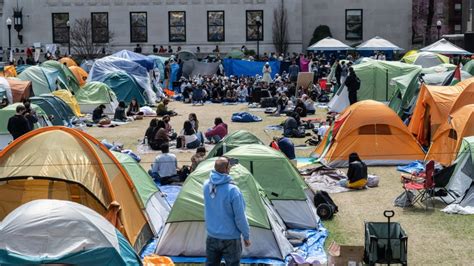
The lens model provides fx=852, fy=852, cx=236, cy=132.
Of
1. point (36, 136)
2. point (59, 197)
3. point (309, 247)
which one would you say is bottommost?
point (309, 247)

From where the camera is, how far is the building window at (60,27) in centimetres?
5272

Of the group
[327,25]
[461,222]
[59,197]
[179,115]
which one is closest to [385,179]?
[461,222]

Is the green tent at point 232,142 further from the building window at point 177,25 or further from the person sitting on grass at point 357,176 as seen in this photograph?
the building window at point 177,25

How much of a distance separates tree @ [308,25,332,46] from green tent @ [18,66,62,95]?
23.4 meters

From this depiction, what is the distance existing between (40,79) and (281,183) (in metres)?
20.4

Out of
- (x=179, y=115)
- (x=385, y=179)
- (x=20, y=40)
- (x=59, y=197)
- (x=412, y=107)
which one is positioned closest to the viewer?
(x=59, y=197)

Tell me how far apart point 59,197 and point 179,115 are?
19181mm

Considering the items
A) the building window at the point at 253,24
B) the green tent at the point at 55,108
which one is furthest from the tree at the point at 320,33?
the green tent at the point at 55,108

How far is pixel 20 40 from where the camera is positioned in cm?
5262

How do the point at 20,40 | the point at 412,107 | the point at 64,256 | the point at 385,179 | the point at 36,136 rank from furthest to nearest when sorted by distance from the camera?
the point at 20,40 → the point at 412,107 → the point at 385,179 → the point at 36,136 → the point at 64,256

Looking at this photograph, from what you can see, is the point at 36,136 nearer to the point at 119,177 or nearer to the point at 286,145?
the point at 119,177

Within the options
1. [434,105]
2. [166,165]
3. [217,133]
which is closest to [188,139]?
[217,133]

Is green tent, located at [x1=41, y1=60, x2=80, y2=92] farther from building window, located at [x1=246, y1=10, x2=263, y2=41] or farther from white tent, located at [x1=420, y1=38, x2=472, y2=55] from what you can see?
building window, located at [x1=246, y1=10, x2=263, y2=41]

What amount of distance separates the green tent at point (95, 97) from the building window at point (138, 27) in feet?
67.1
